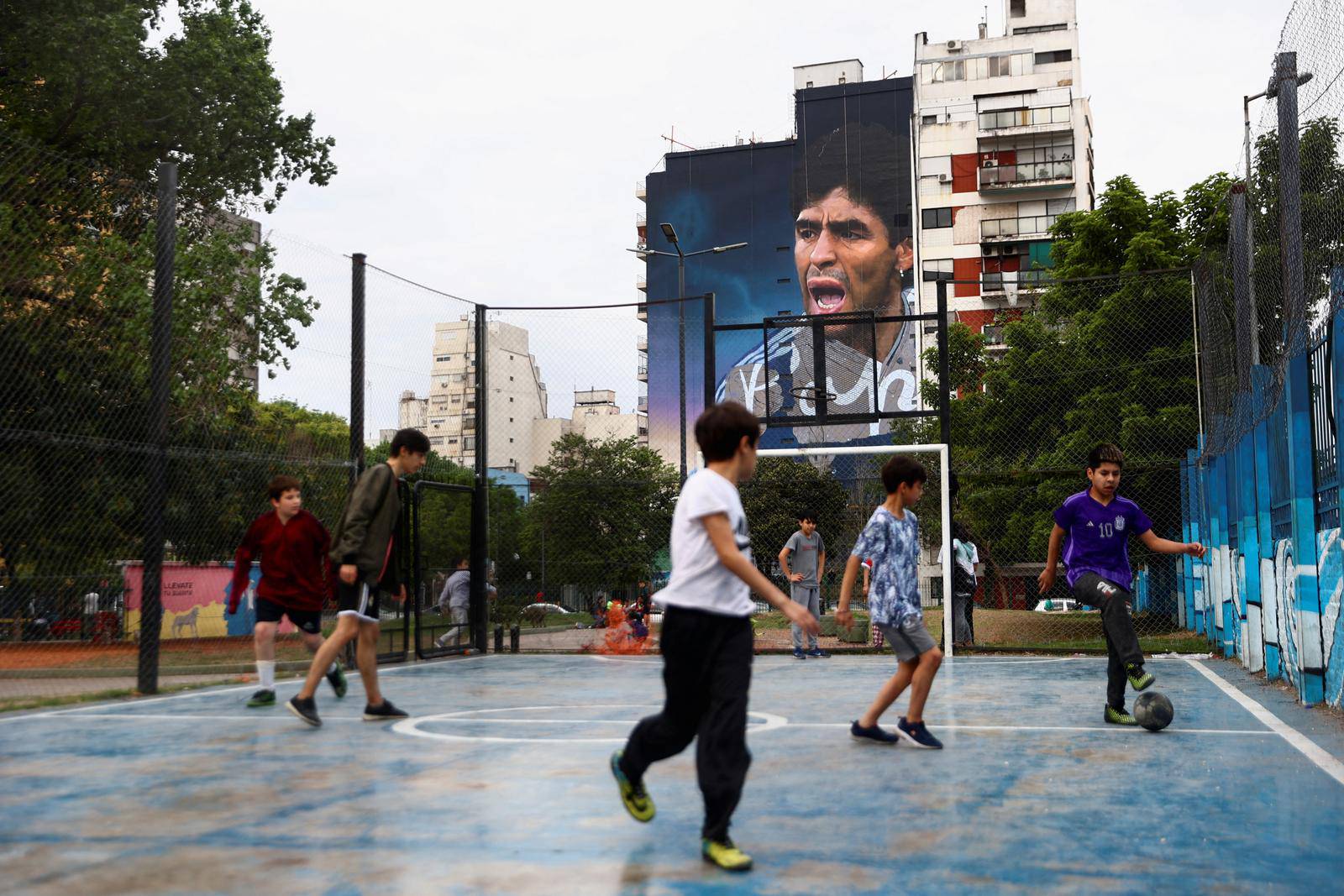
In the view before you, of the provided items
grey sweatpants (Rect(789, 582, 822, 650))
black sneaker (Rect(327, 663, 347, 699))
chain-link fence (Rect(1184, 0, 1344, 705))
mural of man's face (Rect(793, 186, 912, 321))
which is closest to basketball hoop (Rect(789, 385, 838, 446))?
grey sweatpants (Rect(789, 582, 822, 650))

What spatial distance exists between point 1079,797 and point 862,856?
1.48 meters

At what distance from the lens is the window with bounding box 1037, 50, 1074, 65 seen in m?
64.4

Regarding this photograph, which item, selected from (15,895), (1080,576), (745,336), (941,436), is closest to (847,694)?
(1080,576)

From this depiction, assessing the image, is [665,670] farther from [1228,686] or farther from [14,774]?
[1228,686]

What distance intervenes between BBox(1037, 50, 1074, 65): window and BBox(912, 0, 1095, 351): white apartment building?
43 millimetres

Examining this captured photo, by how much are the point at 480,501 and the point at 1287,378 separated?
9.76 metres

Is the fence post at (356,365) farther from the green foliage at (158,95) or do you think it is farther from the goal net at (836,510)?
the green foliage at (158,95)

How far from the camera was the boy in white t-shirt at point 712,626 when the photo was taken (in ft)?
13.5

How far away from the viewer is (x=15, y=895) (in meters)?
3.59

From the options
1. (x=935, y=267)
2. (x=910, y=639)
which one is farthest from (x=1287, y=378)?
(x=935, y=267)

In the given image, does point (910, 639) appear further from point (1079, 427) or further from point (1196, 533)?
point (1079, 427)

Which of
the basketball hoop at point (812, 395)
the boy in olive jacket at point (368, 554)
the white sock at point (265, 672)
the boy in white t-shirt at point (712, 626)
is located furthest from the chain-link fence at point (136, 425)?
the boy in white t-shirt at point (712, 626)

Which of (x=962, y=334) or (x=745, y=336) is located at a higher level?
(x=962, y=334)

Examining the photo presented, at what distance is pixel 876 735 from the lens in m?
6.84
